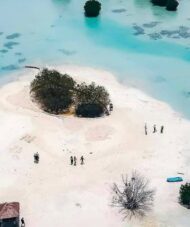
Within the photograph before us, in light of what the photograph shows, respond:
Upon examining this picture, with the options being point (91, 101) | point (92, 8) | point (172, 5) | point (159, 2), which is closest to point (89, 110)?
point (91, 101)

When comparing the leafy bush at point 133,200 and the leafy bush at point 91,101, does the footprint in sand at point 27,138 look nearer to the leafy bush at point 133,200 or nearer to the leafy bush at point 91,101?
the leafy bush at point 91,101

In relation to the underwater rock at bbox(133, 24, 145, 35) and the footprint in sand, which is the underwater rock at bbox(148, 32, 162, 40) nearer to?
the underwater rock at bbox(133, 24, 145, 35)

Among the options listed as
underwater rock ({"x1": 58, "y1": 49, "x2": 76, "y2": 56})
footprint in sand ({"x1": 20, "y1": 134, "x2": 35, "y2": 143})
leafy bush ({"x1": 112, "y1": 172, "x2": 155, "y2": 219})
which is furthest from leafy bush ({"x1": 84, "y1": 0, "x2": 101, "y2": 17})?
leafy bush ({"x1": 112, "y1": 172, "x2": 155, "y2": 219})

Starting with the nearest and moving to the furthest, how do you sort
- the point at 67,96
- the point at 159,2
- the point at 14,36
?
the point at 67,96 → the point at 14,36 → the point at 159,2

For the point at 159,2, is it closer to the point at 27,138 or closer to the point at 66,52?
the point at 66,52

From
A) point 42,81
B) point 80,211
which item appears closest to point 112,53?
point 42,81
